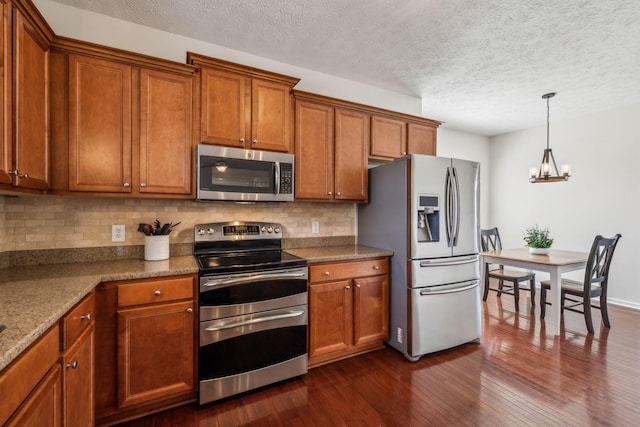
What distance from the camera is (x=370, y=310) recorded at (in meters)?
2.61

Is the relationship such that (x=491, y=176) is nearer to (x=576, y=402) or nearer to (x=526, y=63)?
(x=526, y=63)

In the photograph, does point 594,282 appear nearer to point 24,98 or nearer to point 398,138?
point 398,138

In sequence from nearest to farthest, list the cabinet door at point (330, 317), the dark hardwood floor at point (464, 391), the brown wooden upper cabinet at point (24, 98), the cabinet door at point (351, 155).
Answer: the brown wooden upper cabinet at point (24, 98) < the dark hardwood floor at point (464, 391) < the cabinet door at point (330, 317) < the cabinet door at point (351, 155)

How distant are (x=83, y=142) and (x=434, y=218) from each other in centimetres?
272

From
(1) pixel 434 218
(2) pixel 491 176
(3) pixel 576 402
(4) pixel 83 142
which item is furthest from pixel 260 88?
(2) pixel 491 176

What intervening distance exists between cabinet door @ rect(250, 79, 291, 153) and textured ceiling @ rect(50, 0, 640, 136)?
43 cm

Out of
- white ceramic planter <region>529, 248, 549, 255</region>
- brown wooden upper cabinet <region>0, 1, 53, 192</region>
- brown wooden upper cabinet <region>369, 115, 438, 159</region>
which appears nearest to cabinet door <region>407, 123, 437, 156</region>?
brown wooden upper cabinet <region>369, 115, 438, 159</region>

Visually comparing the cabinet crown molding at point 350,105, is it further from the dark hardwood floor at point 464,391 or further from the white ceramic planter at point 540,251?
the dark hardwood floor at point 464,391

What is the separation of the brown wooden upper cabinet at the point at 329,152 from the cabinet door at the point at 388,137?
106mm

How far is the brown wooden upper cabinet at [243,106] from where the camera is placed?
2203 mm

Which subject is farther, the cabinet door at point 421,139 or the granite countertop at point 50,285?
the cabinet door at point 421,139

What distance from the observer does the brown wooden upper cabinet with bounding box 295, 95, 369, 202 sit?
103 inches

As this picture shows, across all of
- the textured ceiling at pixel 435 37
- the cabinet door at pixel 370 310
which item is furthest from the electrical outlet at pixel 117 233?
the cabinet door at pixel 370 310

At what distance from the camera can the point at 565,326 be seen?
10.7 ft
